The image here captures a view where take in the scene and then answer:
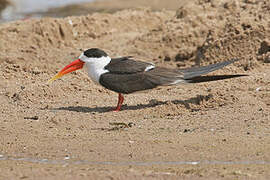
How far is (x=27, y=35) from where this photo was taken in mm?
10344

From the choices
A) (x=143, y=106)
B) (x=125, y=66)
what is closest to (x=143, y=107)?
(x=143, y=106)

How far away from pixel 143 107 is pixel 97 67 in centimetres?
75

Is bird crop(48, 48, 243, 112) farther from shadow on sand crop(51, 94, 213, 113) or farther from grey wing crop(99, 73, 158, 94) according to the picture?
shadow on sand crop(51, 94, 213, 113)

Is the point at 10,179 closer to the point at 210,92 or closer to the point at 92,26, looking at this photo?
the point at 210,92

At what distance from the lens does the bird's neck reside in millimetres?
6688

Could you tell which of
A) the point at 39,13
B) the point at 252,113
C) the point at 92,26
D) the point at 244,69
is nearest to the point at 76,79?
the point at 244,69

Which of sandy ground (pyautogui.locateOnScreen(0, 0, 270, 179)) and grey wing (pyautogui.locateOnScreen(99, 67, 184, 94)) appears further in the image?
grey wing (pyautogui.locateOnScreen(99, 67, 184, 94))

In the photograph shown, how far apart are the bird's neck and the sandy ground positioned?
423 millimetres

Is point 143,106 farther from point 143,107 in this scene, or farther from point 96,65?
point 96,65

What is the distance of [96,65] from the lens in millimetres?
6734

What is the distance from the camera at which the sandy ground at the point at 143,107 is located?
4570 millimetres

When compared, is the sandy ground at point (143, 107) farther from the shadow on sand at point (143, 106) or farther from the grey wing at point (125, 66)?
the grey wing at point (125, 66)

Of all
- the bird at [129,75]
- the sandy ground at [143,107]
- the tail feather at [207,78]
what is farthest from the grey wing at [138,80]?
the sandy ground at [143,107]

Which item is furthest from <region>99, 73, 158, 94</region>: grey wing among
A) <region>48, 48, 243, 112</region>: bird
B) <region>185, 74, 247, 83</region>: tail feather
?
<region>185, 74, 247, 83</region>: tail feather
